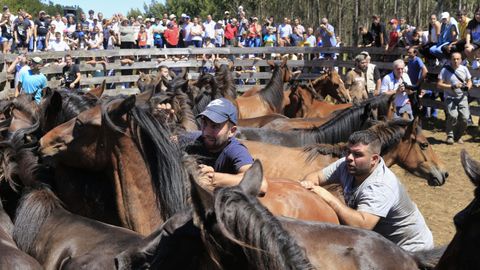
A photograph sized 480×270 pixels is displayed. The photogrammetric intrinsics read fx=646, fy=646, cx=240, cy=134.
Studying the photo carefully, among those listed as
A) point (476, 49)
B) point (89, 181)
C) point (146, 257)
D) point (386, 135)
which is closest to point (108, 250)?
point (146, 257)

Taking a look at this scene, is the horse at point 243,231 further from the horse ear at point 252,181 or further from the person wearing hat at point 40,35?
the person wearing hat at point 40,35

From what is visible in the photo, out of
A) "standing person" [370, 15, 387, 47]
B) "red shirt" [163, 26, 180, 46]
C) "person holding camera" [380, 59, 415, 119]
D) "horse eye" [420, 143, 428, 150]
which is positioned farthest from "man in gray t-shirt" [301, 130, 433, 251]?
"red shirt" [163, 26, 180, 46]

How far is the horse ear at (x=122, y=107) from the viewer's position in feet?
12.9

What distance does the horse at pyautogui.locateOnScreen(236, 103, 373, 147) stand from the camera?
7164 mm

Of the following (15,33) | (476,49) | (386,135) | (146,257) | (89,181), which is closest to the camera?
(146,257)

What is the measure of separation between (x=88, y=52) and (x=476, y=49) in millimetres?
10480

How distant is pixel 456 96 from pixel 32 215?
11102mm

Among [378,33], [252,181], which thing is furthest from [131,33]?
[252,181]

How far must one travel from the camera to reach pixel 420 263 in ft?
11.6

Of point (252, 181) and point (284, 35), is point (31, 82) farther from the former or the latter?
point (284, 35)

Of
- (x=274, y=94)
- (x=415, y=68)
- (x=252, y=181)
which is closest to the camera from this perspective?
(x=252, y=181)

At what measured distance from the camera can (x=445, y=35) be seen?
1468cm

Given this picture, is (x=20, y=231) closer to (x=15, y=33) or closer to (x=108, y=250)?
(x=108, y=250)

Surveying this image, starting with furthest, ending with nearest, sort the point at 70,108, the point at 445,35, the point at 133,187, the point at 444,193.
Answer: the point at 445,35 < the point at 444,193 < the point at 70,108 < the point at 133,187
